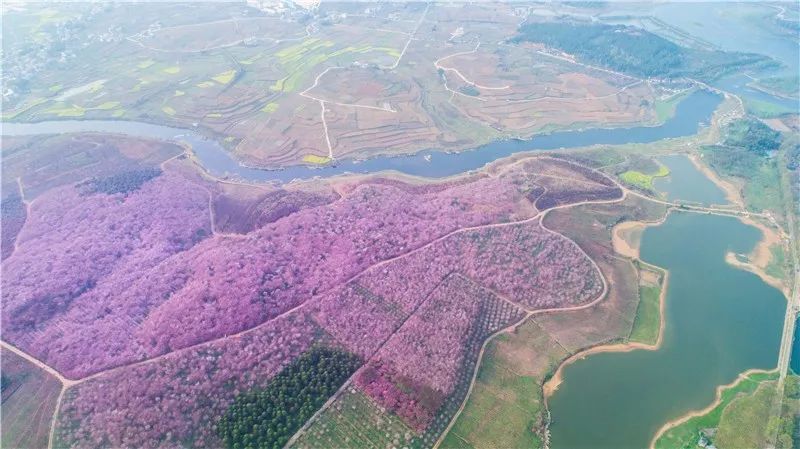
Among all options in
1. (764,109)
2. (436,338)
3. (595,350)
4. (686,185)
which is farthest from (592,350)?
(764,109)

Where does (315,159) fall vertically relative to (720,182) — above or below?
below

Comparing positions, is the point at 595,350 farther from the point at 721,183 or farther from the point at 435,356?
the point at 721,183

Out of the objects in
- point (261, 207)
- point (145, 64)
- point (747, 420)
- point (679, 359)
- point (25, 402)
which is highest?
point (145, 64)

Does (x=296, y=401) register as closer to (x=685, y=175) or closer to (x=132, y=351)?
(x=132, y=351)

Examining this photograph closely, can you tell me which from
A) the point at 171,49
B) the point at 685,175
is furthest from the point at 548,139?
the point at 171,49

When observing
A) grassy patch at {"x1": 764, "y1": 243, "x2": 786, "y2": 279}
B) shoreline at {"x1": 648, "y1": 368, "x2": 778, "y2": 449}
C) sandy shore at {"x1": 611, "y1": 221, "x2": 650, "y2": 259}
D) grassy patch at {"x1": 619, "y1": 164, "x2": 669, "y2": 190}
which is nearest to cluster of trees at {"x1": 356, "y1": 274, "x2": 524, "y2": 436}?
shoreline at {"x1": 648, "y1": 368, "x2": 778, "y2": 449}

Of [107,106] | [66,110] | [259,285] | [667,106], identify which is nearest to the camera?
[259,285]

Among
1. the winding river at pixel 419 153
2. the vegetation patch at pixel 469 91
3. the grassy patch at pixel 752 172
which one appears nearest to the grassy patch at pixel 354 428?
the winding river at pixel 419 153

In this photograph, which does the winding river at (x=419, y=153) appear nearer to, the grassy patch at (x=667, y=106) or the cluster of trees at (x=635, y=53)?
the grassy patch at (x=667, y=106)
